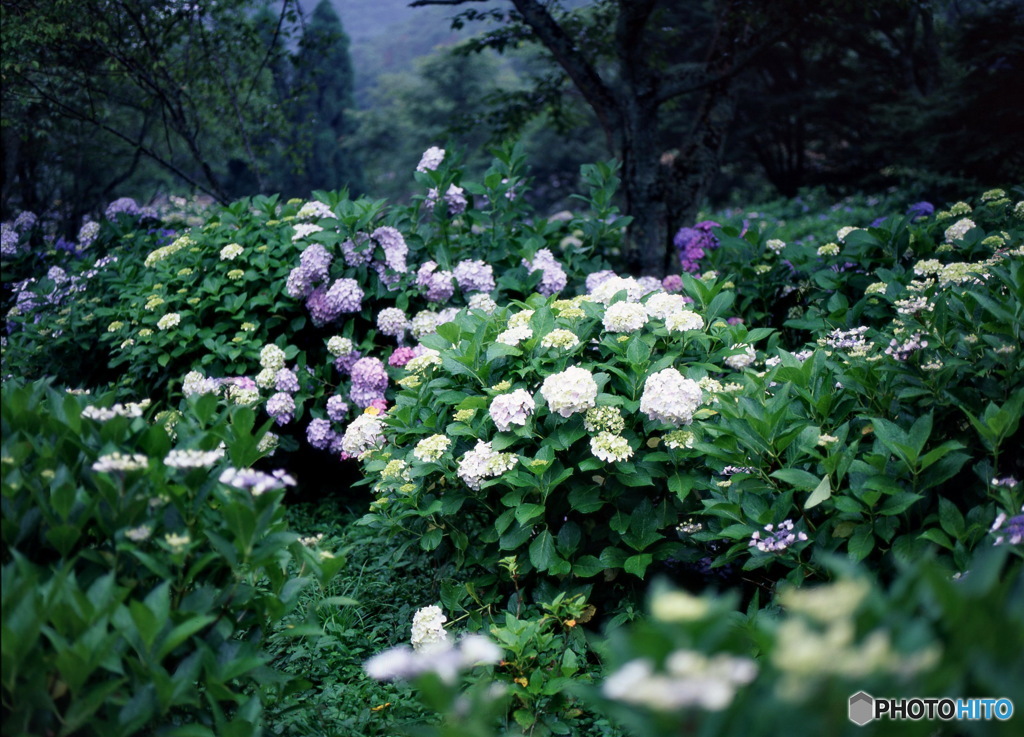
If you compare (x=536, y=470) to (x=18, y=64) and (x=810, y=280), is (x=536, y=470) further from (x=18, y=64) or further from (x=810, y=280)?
(x=18, y=64)

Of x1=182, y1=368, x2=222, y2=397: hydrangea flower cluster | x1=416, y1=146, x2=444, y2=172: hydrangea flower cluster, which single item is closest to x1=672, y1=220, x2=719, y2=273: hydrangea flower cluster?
x1=416, y1=146, x2=444, y2=172: hydrangea flower cluster

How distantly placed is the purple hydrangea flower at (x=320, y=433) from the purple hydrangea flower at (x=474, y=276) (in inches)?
38.9

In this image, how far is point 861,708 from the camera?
1.14 metres

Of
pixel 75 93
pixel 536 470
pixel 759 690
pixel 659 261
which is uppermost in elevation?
pixel 75 93

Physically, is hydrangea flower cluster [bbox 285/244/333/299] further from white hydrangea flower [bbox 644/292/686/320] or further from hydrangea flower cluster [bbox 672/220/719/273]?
hydrangea flower cluster [bbox 672/220/719/273]

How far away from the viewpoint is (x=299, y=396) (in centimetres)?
390

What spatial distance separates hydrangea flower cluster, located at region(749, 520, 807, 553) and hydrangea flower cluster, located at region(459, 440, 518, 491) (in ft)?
2.54

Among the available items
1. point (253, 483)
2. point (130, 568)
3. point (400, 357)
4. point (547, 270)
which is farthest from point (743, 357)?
point (130, 568)

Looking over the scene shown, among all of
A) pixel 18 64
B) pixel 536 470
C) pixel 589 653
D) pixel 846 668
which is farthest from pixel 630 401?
pixel 18 64

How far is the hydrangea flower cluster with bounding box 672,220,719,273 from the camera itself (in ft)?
15.3

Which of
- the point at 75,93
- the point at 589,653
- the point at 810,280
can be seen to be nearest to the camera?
the point at 589,653

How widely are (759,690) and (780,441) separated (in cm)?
132

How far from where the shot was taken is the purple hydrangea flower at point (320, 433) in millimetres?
3822

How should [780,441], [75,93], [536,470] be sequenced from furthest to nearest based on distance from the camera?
[75,93], [536,470], [780,441]
